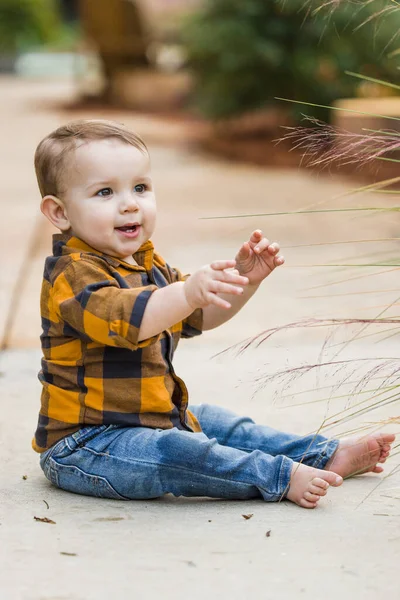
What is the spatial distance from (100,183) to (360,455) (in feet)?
3.10

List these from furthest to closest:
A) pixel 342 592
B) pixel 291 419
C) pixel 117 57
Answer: pixel 117 57 < pixel 291 419 < pixel 342 592

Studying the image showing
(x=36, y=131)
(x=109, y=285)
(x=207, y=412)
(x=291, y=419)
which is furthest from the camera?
(x=36, y=131)

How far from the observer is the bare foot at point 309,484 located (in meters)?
2.38

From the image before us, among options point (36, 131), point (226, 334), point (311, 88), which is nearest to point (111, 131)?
point (226, 334)

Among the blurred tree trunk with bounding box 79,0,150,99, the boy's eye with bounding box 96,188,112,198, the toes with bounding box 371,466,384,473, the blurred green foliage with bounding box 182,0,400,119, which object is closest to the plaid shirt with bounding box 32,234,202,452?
the boy's eye with bounding box 96,188,112,198

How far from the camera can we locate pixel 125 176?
249 cm

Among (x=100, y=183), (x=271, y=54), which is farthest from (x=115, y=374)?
(x=271, y=54)

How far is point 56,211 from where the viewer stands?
256 cm

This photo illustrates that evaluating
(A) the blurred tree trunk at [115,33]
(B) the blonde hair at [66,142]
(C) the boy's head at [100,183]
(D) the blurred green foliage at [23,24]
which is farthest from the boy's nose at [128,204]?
(D) the blurred green foliage at [23,24]

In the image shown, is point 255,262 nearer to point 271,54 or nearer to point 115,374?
point 115,374

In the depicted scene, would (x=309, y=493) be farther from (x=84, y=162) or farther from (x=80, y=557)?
(x=84, y=162)

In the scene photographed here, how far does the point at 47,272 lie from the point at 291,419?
0.97 meters

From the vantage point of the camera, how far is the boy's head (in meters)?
2.48

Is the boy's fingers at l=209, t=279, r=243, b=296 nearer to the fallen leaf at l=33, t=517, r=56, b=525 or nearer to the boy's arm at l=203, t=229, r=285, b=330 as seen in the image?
the boy's arm at l=203, t=229, r=285, b=330
